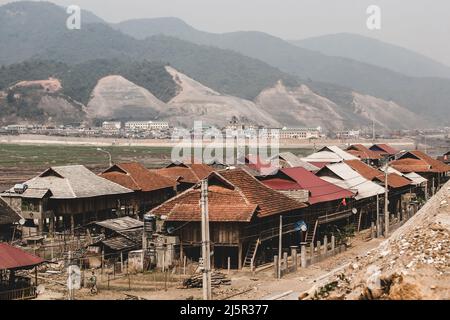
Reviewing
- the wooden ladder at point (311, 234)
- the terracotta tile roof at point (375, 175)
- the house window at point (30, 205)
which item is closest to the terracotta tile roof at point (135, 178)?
the house window at point (30, 205)

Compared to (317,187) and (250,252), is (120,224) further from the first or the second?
(317,187)

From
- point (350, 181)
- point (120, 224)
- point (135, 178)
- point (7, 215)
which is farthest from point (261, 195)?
point (135, 178)

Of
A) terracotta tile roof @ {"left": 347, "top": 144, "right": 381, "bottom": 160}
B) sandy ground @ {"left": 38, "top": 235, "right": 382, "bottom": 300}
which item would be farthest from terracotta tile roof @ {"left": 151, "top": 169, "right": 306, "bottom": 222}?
terracotta tile roof @ {"left": 347, "top": 144, "right": 381, "bottom": 160}

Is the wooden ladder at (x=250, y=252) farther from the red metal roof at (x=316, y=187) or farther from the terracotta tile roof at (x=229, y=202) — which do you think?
the red metal roof at (x=316, y=187)

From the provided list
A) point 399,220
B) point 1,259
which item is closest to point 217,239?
point 1,259

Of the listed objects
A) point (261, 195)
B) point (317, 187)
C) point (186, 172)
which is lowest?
point (186, 172)

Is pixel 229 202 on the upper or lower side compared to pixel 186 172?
upper
